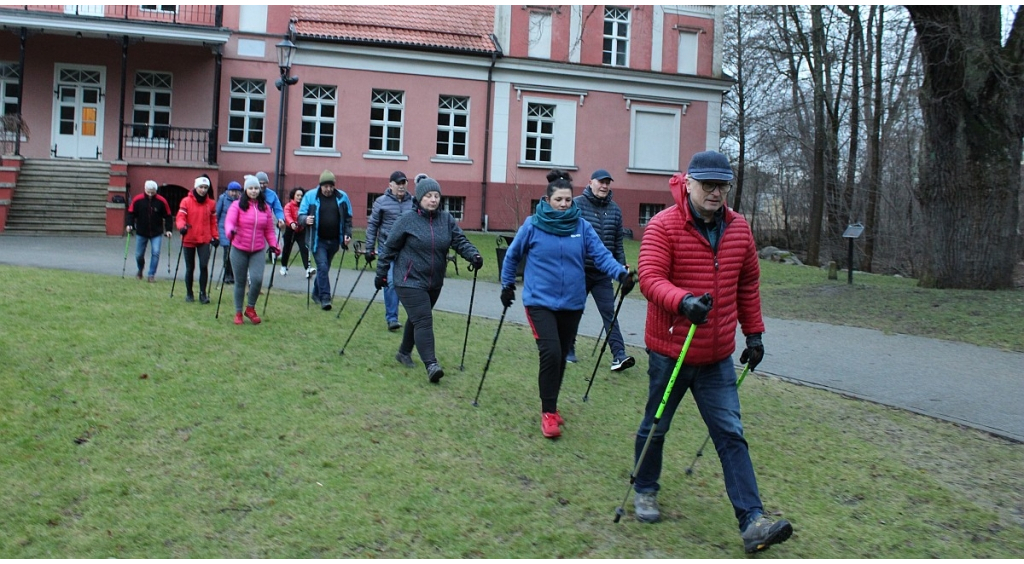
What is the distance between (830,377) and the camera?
955 cm

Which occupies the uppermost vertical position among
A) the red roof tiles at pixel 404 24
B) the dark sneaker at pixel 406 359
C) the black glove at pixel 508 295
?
the red roof tiles at pixel 404 24

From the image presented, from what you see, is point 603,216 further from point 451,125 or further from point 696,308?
point 451,125

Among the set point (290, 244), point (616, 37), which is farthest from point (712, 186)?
point (616, 37)

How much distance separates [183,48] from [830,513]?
26.7 metres

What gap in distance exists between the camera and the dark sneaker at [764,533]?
4832 mm

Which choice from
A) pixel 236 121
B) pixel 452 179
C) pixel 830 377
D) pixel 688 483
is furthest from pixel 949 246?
pixel 236 121

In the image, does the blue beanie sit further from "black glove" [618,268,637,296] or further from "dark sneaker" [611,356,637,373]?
"dark sneaker" [611,356,637,373]

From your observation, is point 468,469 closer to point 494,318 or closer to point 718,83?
point 494,318

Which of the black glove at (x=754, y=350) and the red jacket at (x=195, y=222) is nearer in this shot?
the black glove at (x=754, y=350)

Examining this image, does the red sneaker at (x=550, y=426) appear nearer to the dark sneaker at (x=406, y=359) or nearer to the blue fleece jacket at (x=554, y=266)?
the blue fleece jacket at (x=554, y=266)

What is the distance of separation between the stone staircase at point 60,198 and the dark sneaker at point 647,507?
21473mm

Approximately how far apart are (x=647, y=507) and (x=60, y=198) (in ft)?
75.2

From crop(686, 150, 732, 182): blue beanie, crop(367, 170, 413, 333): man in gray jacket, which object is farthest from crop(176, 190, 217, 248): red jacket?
crop(686, 150, 732, 182): blue beanie

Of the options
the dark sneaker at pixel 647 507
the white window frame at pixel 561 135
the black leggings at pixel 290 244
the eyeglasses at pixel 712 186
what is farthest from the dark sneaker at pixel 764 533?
the white window frame at pixel 561 135
